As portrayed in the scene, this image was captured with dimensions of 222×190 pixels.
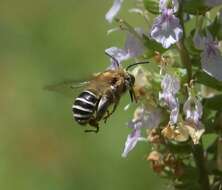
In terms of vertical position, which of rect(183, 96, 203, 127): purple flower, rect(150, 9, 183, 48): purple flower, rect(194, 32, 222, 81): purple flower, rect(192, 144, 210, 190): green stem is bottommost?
rect(192, 144, 210, 190): green stem

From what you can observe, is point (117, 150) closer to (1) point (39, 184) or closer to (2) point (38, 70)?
(1) point (39, 184)

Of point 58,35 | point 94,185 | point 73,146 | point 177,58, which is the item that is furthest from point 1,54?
point 177,58

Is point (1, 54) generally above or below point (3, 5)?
below

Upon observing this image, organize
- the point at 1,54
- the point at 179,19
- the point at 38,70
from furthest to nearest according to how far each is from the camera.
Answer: the point at 1,54, the point at 38,70, the point at 179,19

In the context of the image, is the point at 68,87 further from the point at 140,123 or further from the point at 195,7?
the point at 195,7

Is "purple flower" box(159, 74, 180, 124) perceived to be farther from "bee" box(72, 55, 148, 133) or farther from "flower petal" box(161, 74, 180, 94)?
"bee" box(72, 55, 148, 133)

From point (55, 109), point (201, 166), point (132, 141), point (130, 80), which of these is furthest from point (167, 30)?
point (55, 109)

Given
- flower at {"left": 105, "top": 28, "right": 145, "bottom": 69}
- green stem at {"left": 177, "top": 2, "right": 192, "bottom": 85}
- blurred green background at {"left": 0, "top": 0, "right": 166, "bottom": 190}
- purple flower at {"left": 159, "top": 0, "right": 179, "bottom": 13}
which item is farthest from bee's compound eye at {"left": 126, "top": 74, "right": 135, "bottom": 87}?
blurred green background at {"left": 0, "top": 0, "right": 166, "bottom": 190}
